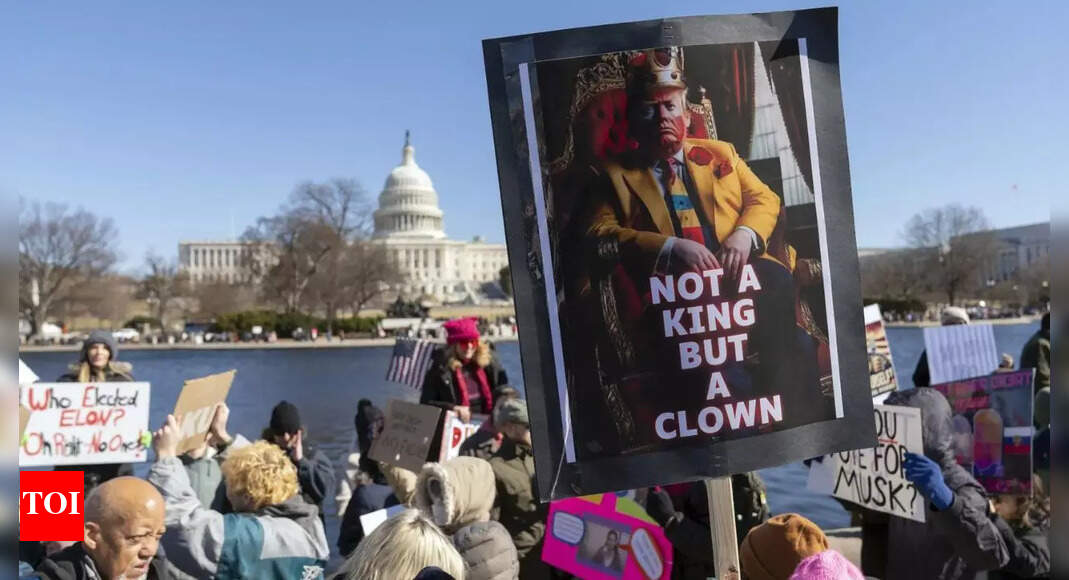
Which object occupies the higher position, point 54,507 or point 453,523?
point 54,507

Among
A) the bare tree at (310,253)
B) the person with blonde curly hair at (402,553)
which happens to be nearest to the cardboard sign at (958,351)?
the person with blonde curly hair at (402,553)

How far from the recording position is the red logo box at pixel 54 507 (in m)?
2.59

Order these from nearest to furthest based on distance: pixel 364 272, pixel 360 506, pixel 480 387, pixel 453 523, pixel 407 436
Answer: pixel 453 523, pixel 360 506, pixel 407 436, pixel 480 387, pixel 364 272

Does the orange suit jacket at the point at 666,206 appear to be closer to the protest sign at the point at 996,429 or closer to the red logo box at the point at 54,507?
the red logo box at the point at 54,507

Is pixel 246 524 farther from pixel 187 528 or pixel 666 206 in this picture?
pixel 666 206

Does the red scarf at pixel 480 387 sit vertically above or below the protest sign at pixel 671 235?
below

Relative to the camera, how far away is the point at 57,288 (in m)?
59.6

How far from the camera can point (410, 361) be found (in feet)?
37.0

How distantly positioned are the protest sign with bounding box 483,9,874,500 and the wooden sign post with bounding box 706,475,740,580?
0.10m

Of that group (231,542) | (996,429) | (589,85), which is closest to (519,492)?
(231,542)

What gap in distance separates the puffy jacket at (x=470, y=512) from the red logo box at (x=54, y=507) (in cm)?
112

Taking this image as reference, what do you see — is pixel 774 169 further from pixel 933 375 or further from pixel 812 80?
pixel 933 375

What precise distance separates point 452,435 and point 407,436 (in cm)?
46

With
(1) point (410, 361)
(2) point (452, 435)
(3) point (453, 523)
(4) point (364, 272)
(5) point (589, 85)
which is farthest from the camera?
(4) point (364, 272)
